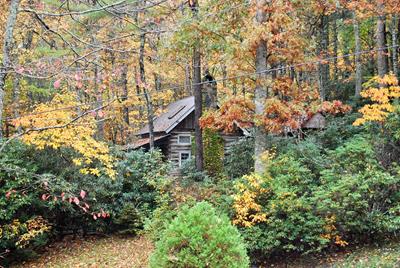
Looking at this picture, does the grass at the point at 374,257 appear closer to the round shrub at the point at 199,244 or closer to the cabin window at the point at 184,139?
the round shrub at the point at 199,244

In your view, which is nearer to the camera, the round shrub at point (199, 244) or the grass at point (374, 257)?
the round shrub at point (199, 244)

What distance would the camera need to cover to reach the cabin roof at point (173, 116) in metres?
19.7

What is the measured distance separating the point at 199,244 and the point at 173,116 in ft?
53.2

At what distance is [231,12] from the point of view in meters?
11.2

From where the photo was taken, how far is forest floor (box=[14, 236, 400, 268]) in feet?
23.9

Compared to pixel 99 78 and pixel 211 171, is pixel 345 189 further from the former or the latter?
pixel 211 171

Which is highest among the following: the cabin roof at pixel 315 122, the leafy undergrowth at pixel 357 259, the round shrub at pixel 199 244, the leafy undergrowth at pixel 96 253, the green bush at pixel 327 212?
the cabin roof at pixel 315 122

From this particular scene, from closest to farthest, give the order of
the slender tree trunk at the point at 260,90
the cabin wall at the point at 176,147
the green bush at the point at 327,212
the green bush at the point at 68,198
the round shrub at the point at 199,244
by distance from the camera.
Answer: the round shrub at the point at 199,244 → the green bush at the point at 327,212 → the green bush at the point at 68,198 → the slender tree trunk at the point at 260,90 → the cabin wall at the point at 176,147

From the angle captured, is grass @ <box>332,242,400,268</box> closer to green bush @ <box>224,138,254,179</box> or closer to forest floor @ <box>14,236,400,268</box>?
forest floor @ <box>14,236,400,268</box>

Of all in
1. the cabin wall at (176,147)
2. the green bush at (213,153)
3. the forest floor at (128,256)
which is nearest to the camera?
the forest floor at (128,256)

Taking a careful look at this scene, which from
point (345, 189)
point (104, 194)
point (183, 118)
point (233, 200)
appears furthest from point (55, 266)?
point (183, 118)

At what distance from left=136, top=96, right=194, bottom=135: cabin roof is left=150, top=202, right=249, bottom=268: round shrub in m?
14.9

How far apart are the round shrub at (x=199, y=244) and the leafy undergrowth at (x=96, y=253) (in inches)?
189

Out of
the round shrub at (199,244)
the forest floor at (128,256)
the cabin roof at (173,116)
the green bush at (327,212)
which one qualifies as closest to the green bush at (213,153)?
the cabin roof at (173,116)
